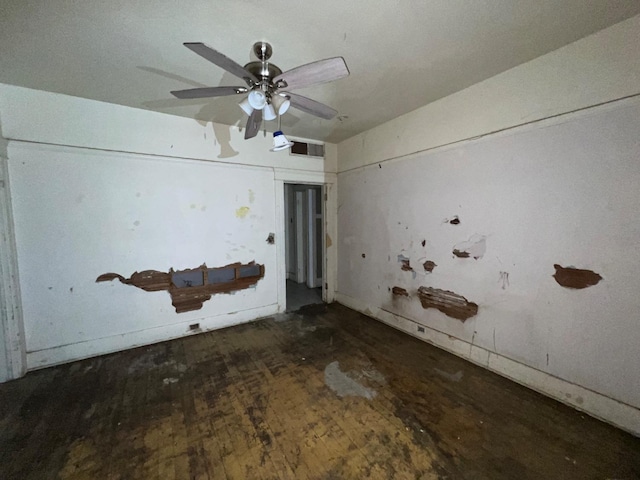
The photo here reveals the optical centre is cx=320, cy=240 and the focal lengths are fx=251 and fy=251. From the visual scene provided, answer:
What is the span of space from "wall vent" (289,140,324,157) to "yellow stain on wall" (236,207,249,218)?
3.70 ft

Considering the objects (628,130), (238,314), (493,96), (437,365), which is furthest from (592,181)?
(238,314)

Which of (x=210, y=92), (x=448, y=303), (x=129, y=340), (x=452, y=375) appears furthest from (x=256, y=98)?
(x=129, y=340)

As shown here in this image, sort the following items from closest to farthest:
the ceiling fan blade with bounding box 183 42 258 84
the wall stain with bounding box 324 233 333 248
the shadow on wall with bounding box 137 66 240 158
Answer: the ceiling fan blade with bounding box 183 42 258 84 < the shadow on wall with bounding box 137 66 240 158 < the wall stain with bounding box 324 233 333 248

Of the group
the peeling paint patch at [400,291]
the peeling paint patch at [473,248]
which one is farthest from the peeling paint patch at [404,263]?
the peeling paint patch at [473,248]

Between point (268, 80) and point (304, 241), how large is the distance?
3.97 metres

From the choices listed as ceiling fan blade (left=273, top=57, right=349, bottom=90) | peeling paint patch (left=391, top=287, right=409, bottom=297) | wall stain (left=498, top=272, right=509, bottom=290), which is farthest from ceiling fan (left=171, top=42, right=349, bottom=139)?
peeling paint patch (left=391, top=287, right=409, bottom=297)

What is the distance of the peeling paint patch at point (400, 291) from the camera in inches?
127

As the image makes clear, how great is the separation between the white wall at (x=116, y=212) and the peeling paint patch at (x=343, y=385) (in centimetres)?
170

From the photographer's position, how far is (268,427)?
1792 millimetres

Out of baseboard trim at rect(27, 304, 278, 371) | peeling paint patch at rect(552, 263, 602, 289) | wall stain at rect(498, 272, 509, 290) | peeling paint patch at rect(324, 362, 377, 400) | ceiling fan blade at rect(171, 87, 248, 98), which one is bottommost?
peeling paint patch at rect(324, 362, 377, 400)

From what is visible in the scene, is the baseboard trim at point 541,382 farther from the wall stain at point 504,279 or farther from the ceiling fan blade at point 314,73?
the ceiling fan blade at point 314,73

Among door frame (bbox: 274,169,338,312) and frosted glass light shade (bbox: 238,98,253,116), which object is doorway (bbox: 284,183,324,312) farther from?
frosted glass light shade (bbox: 238,98,253,116)

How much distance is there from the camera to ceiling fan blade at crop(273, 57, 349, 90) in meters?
1.47

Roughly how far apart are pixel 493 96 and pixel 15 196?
4.57m
